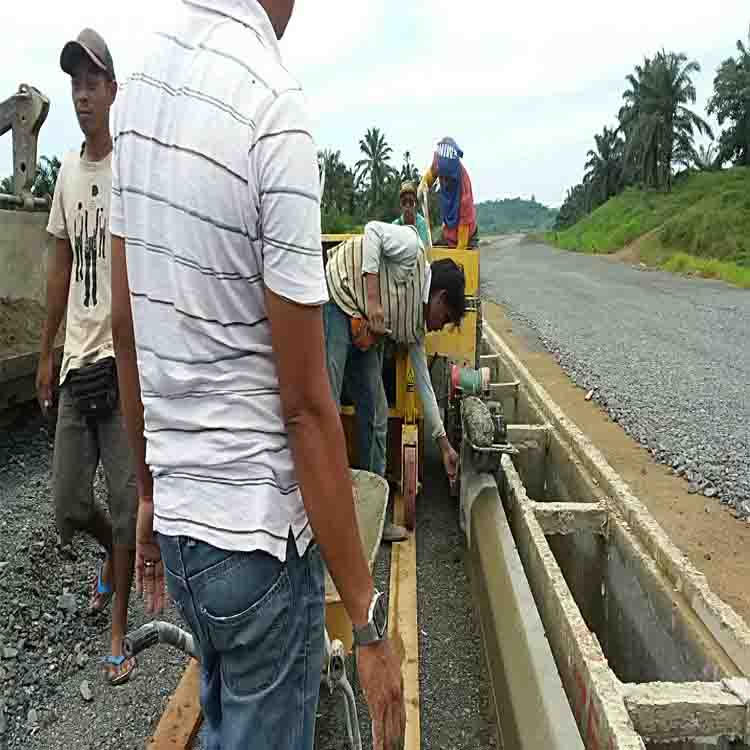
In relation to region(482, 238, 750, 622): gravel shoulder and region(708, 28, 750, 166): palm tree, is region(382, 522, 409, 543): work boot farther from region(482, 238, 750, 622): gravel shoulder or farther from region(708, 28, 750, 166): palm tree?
region(708, 28, 750, 166): palm tree

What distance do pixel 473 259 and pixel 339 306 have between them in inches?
60.8

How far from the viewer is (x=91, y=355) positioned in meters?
3.13

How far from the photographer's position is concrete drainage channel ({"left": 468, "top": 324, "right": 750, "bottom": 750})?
8.19ft

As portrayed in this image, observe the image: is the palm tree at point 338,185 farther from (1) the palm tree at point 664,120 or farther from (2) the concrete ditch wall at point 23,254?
(2) the concrete ditch wall at point 23,254

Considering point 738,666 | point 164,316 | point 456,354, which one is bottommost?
point 738,666

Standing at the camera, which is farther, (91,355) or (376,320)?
(376,320)

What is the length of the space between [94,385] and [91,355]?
0.12 metres

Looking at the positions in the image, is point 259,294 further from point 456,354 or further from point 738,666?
point 456,354

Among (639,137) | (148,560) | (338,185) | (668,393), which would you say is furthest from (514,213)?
(148,560)

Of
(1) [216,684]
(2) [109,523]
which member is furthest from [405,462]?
(1) [216,684]

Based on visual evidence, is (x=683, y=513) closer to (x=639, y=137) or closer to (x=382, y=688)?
(x=382, y=688)

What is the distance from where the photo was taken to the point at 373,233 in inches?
168

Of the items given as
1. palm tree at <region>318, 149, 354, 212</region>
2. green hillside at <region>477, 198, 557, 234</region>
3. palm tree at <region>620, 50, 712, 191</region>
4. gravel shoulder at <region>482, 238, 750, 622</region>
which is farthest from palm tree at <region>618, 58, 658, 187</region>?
green hillside at <region>477, 198, 557, 234</region>

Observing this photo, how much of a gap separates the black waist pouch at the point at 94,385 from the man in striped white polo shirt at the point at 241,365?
6.11 ft
